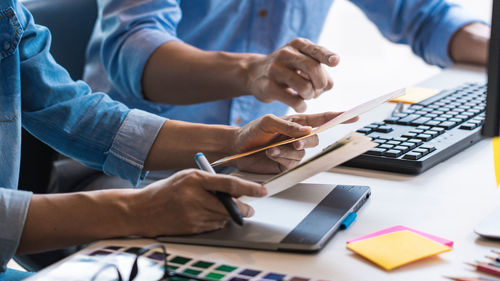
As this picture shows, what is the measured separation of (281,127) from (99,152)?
0.30m

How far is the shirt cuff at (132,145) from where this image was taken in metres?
0.98

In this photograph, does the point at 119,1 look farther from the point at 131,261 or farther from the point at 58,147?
the point at 131,261

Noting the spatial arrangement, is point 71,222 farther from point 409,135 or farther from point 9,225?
point 409,135

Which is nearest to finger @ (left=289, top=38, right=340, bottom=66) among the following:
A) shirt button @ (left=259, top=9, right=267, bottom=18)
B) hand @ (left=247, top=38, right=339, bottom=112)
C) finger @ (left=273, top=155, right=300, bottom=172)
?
hand @ (left=247, top=38, right=339, bottom=112)

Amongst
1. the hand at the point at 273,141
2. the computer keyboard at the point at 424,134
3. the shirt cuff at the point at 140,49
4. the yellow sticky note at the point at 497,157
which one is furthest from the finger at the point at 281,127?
the shirt cuff at the point at 140,49

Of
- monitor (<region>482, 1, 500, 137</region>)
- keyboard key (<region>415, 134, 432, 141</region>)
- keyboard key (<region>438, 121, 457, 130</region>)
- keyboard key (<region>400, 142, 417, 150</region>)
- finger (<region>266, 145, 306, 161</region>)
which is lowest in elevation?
finger (<region>266, 145, 306, 161</region>)

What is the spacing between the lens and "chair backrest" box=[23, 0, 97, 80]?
1.30m

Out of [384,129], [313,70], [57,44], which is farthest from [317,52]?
[57,44]

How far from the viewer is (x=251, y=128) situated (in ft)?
3.04

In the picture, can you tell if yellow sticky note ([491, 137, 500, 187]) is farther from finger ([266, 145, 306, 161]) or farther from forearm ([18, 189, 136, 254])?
forearm ([18, 189, 136, 254])

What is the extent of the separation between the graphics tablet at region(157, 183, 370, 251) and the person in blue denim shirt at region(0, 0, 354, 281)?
0.06ft

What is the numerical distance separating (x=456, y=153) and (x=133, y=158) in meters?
0.50

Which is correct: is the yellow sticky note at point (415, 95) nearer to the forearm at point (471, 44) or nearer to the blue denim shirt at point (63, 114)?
the forearm at point (471, 44)

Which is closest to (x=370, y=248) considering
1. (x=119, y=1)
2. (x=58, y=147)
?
(x=58, y=147)
